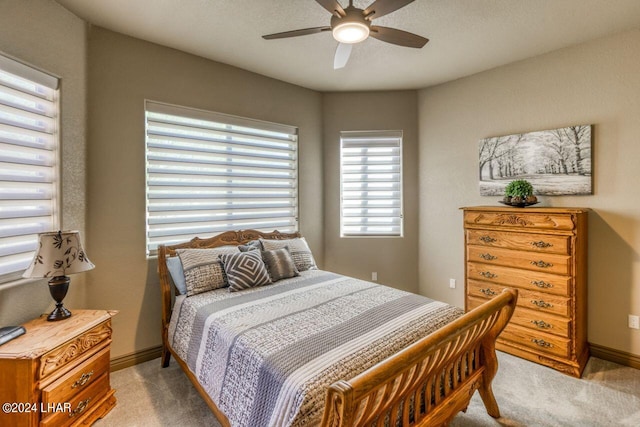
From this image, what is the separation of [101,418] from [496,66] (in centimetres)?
469

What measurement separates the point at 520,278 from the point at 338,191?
227 centimetres

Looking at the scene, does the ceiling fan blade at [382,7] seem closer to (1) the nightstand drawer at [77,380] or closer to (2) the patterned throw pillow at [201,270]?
(2) the patterned throw pillow at [201,270]

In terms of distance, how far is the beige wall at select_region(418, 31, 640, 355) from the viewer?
103 inches

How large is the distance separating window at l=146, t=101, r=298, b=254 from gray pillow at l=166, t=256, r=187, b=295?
0.30 metres

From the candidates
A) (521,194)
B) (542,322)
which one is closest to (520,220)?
(521,194)

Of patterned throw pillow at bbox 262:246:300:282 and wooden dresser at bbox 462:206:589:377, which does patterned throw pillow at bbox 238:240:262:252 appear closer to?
patterned throw pillow at bbox 262:246:300:282

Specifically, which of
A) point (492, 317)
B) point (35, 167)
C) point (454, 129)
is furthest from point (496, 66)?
point (35, 167)

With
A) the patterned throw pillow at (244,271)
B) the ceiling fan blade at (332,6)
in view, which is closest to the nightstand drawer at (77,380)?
the patterned throw pillow at (244,271)

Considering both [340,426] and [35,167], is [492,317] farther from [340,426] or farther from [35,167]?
[35,167]

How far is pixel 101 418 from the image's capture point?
6.76 feet

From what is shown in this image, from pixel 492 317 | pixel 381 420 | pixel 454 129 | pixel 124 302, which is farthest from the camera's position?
pixel 454 129

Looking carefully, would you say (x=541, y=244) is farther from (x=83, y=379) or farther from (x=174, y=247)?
(x=83, y=379)

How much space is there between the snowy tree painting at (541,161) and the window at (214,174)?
7.47ft

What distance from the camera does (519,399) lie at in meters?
2.23
